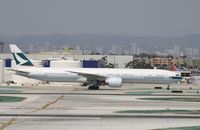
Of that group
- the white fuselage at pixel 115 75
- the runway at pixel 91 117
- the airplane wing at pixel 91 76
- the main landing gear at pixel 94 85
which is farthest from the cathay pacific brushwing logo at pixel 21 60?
the runway at pixel 91 117

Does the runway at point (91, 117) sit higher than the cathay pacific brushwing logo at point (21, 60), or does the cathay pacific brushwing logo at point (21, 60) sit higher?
the cathay pacific brushwing logo at point (21, 60)

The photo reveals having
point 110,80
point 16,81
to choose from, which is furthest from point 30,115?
point 16,81

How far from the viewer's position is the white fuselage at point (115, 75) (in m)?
76.9

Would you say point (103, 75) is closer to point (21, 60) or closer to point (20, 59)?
point (21, 60)

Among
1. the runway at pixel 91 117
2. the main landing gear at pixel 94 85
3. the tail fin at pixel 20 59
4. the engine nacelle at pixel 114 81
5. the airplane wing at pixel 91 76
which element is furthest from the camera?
the tail fin at pixel 20 59

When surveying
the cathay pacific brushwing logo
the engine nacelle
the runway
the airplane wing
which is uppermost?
the cathay pacific brushwing logo

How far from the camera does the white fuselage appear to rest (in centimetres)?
7694

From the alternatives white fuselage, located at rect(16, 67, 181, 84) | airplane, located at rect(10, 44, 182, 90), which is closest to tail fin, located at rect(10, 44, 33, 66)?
airplane, located at rect(10, 44, 182, 90)

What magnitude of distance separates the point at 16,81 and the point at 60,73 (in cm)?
2457

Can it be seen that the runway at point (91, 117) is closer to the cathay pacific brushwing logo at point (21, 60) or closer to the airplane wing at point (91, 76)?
the airplane wing at point (91, 76)

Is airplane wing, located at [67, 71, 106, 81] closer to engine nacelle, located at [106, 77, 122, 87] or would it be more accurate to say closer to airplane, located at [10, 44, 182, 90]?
airplane, located at [10, 44, 182, 90]

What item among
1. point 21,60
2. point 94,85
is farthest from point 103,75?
point 21,60

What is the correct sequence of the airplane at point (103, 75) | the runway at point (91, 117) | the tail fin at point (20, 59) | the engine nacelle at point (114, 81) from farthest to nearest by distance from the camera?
the tail fin at point (20, 59)
the airplane at point (103, 75)
the engine nacelle at point (114, 81)
the runway at point (91, 117)

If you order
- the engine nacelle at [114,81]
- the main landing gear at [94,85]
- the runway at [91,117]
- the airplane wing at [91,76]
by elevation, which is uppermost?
the airplane wing at [91,76]
